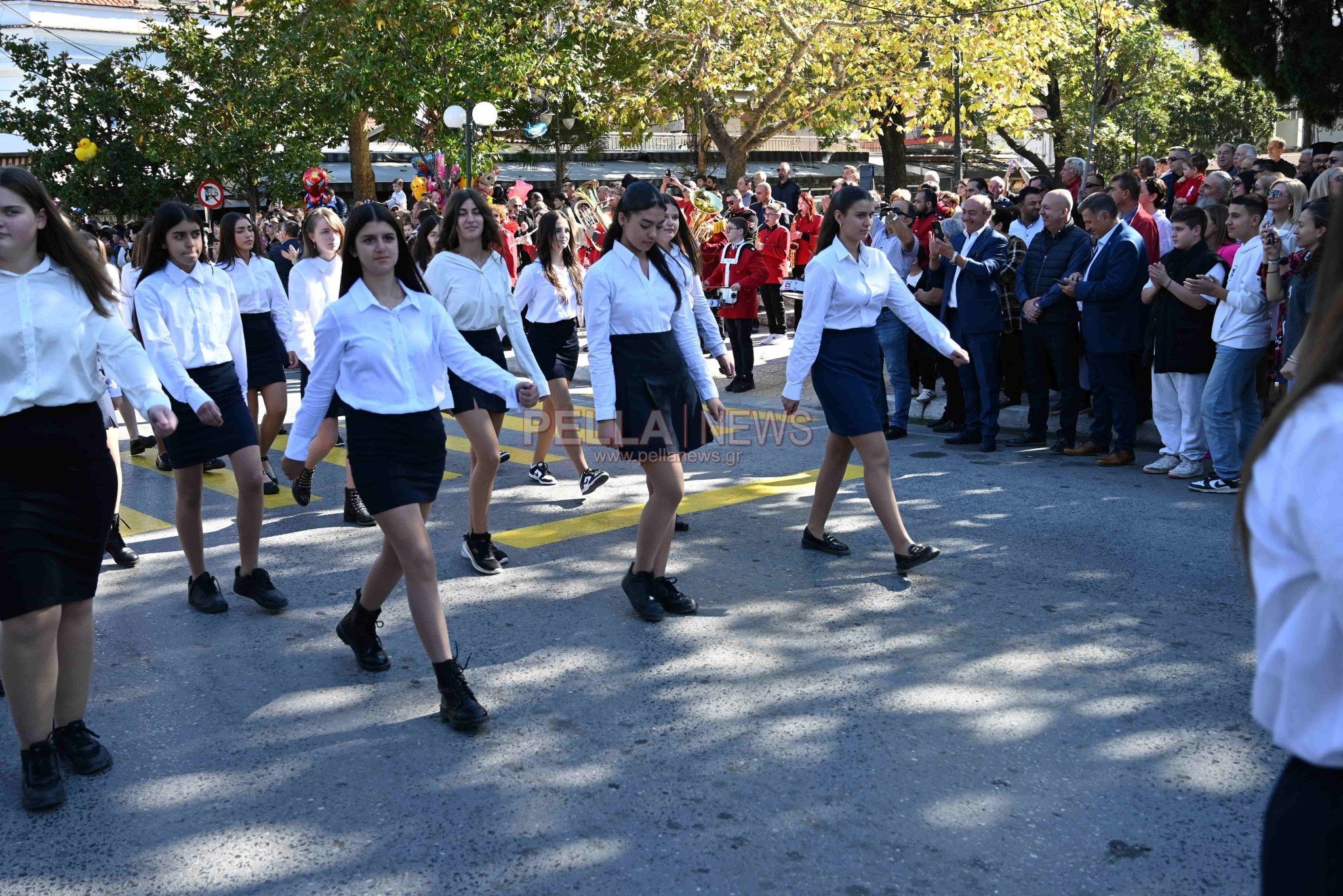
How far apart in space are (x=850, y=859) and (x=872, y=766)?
62cm

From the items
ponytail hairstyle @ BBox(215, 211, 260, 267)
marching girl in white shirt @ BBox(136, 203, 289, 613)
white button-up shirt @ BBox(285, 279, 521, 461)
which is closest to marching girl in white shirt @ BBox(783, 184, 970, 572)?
white button-up shirt @ BBox(285, 279, 521, 461)

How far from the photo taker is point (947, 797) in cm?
391

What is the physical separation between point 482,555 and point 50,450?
9.26ft

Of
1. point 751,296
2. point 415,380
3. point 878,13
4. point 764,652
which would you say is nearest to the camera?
point 415,380

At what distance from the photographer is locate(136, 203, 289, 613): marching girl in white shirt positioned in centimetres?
580

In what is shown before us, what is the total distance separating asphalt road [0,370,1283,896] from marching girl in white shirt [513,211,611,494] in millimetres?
1502

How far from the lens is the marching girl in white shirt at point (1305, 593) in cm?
167

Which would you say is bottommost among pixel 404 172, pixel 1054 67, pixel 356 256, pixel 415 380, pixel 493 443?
pixel 493 443

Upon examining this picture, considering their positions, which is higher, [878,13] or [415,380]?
[878,13]

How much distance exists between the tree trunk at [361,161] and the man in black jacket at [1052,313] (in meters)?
24.8

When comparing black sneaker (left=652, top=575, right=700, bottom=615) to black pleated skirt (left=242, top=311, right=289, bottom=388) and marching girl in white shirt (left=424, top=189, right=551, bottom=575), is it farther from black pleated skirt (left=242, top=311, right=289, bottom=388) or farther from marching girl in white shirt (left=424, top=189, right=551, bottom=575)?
black pleated skirt (left=242, top=311, right=289, bottom=388)

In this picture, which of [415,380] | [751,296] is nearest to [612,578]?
[415,380]

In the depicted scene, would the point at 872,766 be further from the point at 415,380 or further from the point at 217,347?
the point at 217,347

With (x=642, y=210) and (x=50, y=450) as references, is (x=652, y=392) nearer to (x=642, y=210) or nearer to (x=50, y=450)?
(x=642, y=210)
